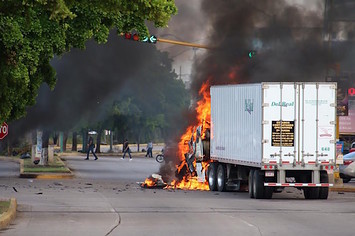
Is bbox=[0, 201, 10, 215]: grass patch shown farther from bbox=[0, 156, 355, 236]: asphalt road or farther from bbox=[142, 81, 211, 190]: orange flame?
bbox=[142, 81, 211, 190]: orange flame

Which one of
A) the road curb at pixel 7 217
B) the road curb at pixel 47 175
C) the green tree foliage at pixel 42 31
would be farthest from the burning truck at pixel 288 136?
the road curb at pixel 47 175

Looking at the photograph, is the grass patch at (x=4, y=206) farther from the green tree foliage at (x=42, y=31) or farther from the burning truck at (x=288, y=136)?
the burning truck at (x=288, y=136)

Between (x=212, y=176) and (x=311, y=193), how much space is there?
15.4ft

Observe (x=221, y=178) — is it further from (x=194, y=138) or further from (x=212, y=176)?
(x=194, y=138)

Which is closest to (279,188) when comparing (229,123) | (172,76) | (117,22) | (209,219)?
(229,123)

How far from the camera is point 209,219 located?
60.4 feet

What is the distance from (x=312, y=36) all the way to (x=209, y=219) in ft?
71.8

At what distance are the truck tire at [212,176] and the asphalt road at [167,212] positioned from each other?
103cm

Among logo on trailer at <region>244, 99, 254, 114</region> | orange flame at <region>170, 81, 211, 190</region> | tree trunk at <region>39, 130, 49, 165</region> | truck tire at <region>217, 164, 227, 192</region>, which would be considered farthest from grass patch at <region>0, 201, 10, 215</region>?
tree trunk at <region>39, 130, 49, 165</region>

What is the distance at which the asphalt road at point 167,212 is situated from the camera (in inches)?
639

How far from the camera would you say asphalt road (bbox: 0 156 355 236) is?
1623 centimetres

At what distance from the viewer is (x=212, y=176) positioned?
30.2 metres

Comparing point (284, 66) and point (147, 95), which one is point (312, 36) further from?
point (147, 95)

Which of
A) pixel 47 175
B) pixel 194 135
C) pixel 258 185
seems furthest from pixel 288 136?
pixel 47 175
